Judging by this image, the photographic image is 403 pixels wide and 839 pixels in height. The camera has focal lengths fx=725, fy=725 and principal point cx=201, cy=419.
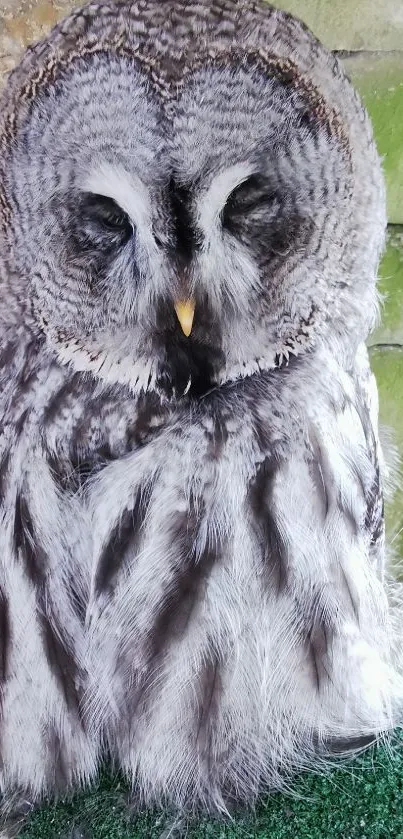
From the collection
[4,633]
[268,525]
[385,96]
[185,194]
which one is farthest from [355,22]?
[4,633]

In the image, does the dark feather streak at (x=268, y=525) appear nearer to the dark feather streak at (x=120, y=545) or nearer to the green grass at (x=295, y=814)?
the dark feather streak at (x=120, y=545)

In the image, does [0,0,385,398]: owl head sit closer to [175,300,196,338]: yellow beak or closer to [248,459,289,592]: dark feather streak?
[175,300,196,338]: yellow beak

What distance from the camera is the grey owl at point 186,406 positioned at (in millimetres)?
623

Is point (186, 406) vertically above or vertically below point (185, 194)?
below

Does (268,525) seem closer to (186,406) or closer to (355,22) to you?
(186,406)

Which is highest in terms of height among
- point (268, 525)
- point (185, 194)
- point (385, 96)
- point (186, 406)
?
point (385, 96)

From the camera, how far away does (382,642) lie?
0.91 meters

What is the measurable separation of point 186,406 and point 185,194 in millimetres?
233

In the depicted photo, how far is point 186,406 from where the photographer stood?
0.77 metres

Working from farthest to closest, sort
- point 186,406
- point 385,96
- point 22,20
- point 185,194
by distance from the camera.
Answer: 1. point 385,96
2. point 22,20
3. point 186,406
4. point 185,194

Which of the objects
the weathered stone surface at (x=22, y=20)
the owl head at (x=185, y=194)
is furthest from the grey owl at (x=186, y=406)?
the weathered stone surface at (x=22, y=20)

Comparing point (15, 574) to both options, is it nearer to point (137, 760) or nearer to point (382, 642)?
point (137, 760)

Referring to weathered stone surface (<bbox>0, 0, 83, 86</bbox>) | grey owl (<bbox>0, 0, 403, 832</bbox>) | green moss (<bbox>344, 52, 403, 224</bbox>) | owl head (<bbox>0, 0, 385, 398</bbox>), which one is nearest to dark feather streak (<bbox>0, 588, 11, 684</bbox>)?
grey owl (<bbox>0, 0, 403, 832</bbox>)

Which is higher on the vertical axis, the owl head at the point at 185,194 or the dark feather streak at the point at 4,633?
the owl head at the point at 185,194
